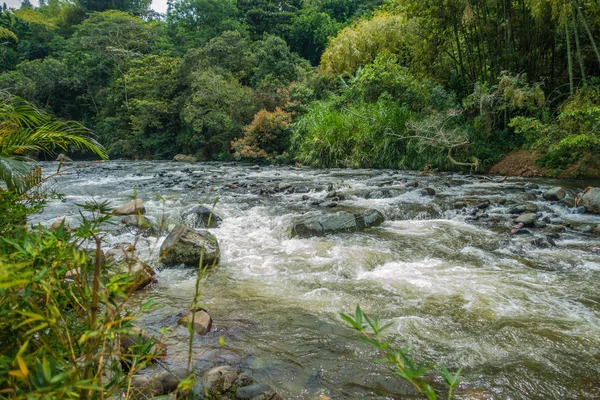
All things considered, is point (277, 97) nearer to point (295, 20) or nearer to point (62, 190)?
point (62, 190)

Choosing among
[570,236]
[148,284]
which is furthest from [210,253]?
[570,236]

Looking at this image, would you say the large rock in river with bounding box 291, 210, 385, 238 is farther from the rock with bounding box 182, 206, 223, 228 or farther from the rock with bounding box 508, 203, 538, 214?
the rock with bounding box 508, 203, 538, 214

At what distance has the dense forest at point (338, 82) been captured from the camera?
9719 millimetres

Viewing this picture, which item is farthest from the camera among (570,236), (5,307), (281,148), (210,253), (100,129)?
(100,129)

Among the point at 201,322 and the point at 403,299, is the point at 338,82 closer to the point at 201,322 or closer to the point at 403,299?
the point at 403,299

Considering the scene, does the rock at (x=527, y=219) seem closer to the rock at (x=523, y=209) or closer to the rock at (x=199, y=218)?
the rock at (x=523, y=209)

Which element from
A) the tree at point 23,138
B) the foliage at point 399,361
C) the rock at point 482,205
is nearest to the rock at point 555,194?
the rock at point 482,205

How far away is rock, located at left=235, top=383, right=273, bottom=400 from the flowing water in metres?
0.16

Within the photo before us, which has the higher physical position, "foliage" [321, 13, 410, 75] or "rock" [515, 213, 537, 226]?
"foliage" [321, 13, 410, 75]

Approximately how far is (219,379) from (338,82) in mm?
17925

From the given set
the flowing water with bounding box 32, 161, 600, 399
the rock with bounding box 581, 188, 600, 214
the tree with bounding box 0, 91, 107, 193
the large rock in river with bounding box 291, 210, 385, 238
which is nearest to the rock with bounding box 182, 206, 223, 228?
the flowing water with bounding box 32, 161, 600, 399

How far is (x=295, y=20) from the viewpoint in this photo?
29188 mm

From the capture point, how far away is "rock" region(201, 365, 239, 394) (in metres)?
2.00

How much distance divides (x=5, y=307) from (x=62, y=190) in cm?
1117
